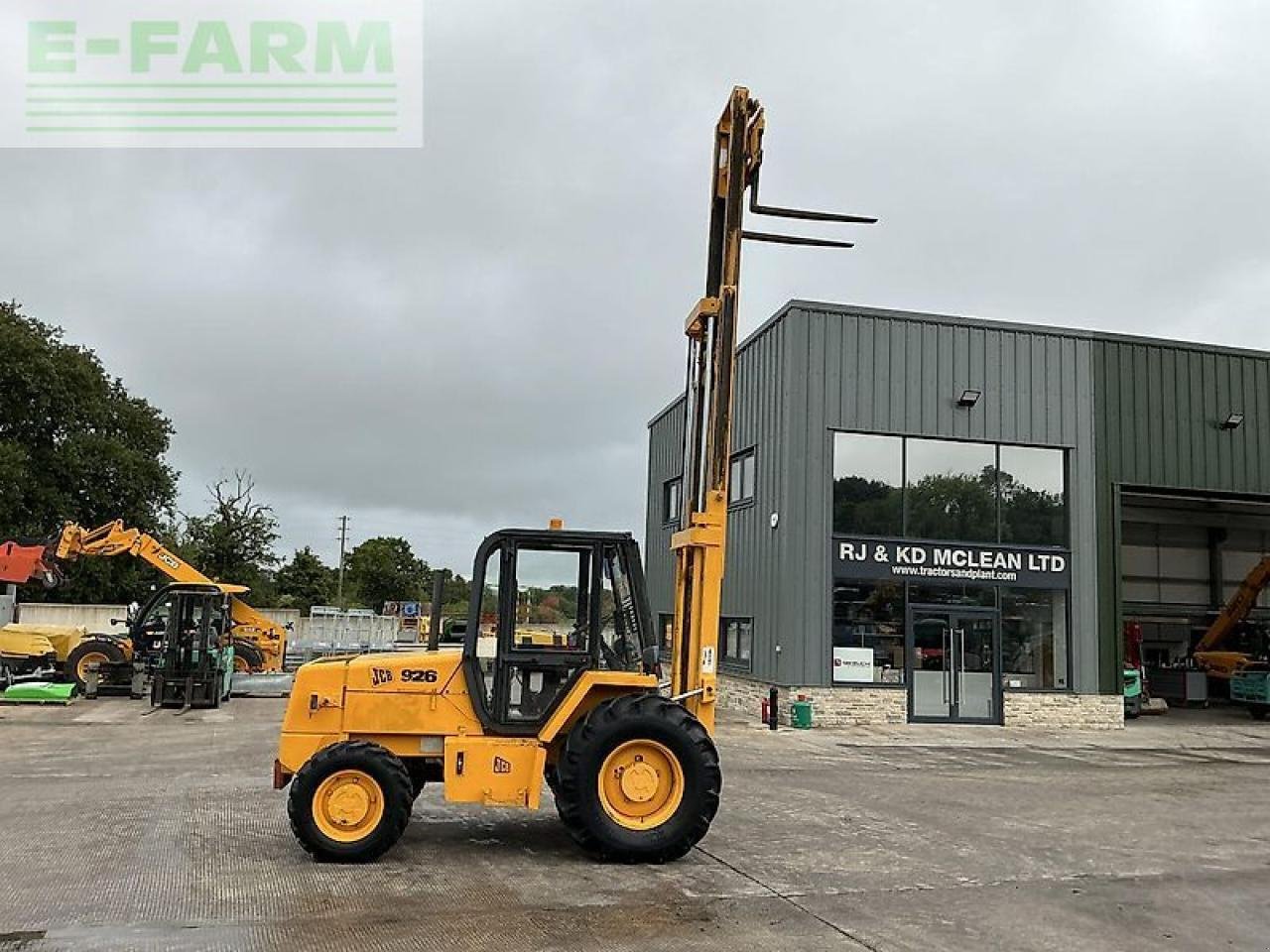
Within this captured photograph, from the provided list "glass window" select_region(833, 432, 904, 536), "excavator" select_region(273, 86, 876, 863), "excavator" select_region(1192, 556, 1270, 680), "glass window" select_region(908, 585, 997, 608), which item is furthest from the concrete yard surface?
"excavator" select_region(1192, 556, 1270, 680)

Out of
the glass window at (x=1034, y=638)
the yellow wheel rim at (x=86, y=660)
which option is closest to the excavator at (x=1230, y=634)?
the glass window at (x=1034, y=638)

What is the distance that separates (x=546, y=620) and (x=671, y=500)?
1997 centimetres

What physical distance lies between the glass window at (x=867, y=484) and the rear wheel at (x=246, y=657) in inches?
523

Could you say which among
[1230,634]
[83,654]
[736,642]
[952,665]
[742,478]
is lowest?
[83,654]

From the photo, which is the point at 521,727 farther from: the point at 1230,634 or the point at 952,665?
the point at 1230,634

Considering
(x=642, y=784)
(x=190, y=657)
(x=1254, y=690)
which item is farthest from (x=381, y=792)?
(x=1254, y=690)

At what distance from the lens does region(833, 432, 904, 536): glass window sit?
20188mm

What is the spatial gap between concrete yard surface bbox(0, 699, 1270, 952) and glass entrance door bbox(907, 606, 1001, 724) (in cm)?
627

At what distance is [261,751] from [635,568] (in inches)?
313

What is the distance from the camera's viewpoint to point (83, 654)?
840 inches

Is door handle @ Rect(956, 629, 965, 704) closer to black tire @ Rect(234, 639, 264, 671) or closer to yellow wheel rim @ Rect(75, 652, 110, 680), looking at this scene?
black tire @ Rect(234, 639, 264, 671)

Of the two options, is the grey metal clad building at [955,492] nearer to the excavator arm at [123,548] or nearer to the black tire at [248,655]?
the black tire at [248,655]

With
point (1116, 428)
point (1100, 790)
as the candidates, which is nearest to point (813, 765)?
point (1100, 790)

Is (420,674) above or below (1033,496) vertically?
below
